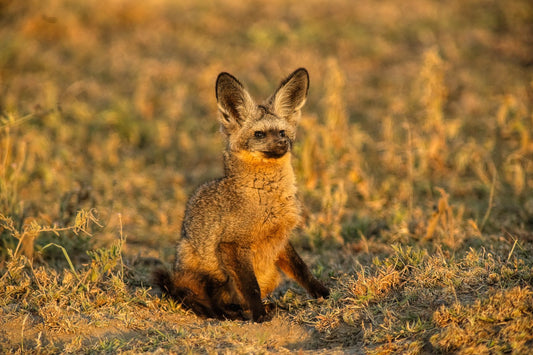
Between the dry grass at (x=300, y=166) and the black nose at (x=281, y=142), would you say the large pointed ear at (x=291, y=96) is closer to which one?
the black nose at (x=281, y=142)

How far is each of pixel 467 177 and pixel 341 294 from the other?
4313 mm

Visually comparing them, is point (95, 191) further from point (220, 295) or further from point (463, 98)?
point (463, 98)

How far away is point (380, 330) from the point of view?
13.3 ft

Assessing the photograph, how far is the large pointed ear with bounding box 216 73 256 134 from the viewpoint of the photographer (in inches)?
199

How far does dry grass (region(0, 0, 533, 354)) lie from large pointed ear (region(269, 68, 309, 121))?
1565 mm

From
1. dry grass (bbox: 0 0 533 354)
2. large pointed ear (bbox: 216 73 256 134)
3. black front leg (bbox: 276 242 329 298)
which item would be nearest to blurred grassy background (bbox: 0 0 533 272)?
dry grass (bbox: 0 0 533 354)

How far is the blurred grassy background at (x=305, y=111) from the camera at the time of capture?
684 cm

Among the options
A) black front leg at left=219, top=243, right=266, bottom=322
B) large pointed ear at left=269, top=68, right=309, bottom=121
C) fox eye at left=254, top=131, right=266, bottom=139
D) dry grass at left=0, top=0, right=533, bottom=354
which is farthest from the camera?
large pointed ear at left=269, top=68, right=309, bottom=121

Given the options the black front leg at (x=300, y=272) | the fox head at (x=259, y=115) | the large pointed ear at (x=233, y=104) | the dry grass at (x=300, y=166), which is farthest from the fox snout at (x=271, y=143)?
the dry grass at (x=300, y=166)

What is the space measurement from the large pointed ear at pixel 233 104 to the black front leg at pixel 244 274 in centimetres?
117

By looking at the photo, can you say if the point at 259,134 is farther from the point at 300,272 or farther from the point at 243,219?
the point at 300,272

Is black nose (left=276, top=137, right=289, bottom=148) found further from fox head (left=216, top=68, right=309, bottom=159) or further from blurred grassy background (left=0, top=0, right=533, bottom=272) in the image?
blurred grassy background (left=0, top=0, right=533, bottom=272)

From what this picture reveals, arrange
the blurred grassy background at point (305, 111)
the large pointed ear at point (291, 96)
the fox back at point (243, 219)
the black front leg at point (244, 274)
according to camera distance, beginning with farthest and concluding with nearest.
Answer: the blurred grassy background at point (305, 111) < the large pointed ear at point (291, 96) < the fox back at point (243, 219) < the black front leg at point (244, 274)

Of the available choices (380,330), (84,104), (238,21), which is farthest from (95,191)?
(238,21)
